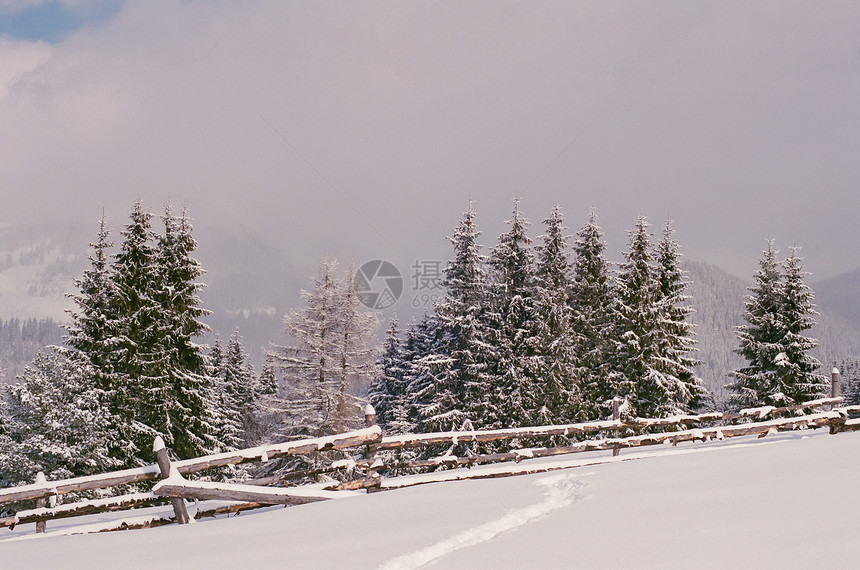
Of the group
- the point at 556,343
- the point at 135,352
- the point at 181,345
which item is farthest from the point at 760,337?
the point at 135,352

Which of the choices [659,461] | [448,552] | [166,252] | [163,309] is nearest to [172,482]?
[448,552]

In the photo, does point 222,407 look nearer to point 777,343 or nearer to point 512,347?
point 512,347

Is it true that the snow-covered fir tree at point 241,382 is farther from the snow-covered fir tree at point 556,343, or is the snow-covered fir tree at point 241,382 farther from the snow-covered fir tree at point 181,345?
the snow-covered fir tree at point 556,343

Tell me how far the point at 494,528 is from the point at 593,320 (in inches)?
939

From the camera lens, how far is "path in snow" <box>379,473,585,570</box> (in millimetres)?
4723

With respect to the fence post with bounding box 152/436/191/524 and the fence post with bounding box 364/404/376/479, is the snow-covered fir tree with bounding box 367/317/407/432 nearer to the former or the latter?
the fence post with bounding box 364/404/376/479

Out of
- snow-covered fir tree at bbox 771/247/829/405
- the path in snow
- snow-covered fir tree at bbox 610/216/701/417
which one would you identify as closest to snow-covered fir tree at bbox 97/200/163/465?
the path in snow

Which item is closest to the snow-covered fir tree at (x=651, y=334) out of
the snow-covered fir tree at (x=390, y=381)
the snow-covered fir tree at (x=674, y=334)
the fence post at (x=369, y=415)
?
the snow-covered fir tree at (x=674, y=334)

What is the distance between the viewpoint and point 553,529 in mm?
5391

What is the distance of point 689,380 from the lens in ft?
93.4

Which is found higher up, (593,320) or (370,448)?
(593,320)

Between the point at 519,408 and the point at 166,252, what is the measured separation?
16.4 m

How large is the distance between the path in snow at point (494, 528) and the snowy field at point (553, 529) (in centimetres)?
2

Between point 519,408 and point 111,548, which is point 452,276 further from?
point 111,548
